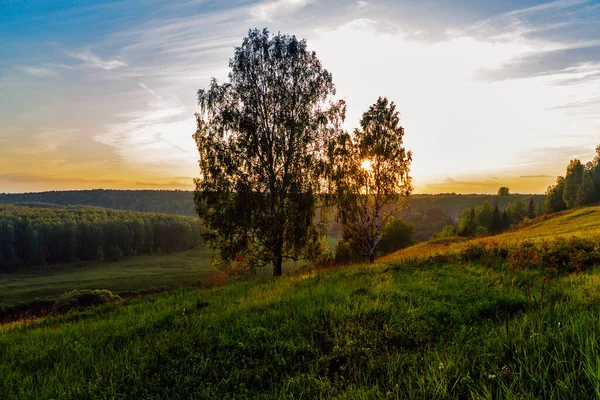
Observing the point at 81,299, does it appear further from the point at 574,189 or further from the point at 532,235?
the point at 574,189

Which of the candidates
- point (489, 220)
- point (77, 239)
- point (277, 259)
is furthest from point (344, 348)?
point (77, 239)

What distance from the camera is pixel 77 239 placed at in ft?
409

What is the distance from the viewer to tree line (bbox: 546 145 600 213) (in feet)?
252

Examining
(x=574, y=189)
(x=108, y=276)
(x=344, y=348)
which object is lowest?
(x=108, y=276)

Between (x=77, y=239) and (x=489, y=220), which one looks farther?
(x=77, y=239)

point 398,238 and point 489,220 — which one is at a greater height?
point 489,220

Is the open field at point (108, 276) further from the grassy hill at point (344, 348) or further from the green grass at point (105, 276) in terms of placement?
the grassy hill at point (344, 348)

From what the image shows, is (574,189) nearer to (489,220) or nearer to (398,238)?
(489,220)

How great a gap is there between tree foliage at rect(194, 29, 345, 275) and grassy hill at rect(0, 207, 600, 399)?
9.78 meters

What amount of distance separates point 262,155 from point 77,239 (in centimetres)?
14149

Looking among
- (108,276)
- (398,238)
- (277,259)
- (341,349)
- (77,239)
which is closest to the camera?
(341,349)

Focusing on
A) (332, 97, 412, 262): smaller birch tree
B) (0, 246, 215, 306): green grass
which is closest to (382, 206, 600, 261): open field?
(332, 97, 412, 262): smaller birch tree

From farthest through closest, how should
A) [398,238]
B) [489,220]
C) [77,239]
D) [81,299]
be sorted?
1. [77,239]
2. [489,220]
3. [398,238]
4. [81,299]

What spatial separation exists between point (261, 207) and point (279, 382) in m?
14.4
